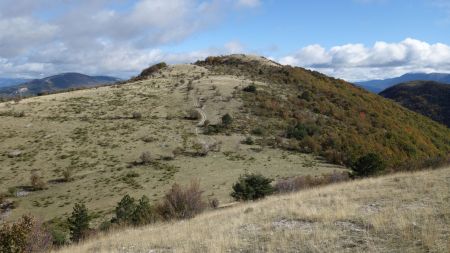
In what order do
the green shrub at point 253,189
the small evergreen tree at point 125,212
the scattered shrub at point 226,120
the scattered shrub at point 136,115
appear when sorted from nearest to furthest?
the small evergreen tree at point 125,212 → the green shrub at point 253,189 → the scattered shrub at point 226,120 → the scattered shrub at point 136,115

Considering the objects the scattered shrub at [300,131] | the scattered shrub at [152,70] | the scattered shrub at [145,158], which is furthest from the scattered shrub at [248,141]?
the scattered shrub at [152,70]

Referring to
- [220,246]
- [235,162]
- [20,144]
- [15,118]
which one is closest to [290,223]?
[220,246]

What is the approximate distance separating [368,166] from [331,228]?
1811 centimetres

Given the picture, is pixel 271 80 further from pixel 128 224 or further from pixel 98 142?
pixel 128 224

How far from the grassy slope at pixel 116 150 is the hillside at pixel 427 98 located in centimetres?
8724

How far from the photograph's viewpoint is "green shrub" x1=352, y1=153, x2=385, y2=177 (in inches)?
1085

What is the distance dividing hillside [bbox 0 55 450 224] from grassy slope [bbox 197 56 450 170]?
23cm

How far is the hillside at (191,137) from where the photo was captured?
33.6 m

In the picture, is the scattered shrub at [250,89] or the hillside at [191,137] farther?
the scattered shrub at [250,89]

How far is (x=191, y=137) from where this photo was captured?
1794 inches

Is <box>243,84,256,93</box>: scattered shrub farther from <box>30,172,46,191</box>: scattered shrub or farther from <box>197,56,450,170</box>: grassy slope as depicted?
<box>30,172,46,191</box>: scattered shrub

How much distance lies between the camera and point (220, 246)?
1017 centimetres

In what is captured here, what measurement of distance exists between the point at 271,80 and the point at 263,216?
61074mm

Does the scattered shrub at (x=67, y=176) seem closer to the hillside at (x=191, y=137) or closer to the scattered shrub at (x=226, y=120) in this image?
the hillside at (x=191, y=137)
